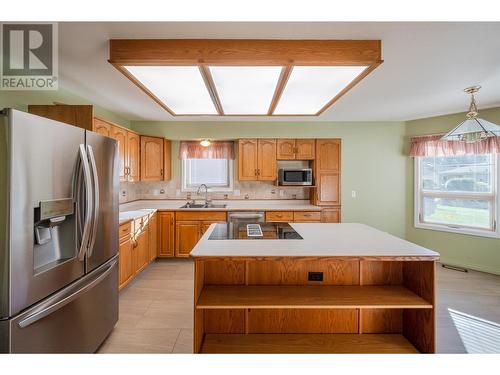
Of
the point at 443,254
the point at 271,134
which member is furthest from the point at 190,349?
the point at 443,254

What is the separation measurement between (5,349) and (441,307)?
136 inches

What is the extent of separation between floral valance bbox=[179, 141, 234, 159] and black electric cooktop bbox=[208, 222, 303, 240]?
2212 millimetres

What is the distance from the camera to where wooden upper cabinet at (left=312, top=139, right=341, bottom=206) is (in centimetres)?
411

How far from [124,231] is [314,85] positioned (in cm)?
254

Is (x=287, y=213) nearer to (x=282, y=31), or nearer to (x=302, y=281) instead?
(x=302, y=281)

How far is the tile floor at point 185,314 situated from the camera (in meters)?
1.93

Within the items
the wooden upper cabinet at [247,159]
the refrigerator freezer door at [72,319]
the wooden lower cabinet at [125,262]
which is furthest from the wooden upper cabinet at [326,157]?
the refrigerator freezer door at [72,319]

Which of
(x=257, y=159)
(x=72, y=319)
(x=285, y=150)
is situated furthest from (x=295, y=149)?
(x=72, y=319)

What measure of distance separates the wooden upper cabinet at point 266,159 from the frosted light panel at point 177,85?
1.48m

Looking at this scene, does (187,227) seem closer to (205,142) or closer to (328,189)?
(205,142)

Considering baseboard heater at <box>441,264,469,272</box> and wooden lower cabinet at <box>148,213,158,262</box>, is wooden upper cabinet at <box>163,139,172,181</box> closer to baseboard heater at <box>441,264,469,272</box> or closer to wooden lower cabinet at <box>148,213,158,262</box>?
wooden lower cabinet at <box>148,213,158,262</box>

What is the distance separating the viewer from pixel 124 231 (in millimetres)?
2781

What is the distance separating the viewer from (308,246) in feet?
5.32
